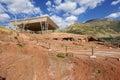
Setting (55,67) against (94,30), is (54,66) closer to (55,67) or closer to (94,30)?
(55,67)

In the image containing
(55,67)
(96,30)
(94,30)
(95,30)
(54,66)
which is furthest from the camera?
(96,30)

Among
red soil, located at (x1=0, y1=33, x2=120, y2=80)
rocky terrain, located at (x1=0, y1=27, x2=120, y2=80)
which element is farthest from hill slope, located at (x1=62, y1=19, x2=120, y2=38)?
red soil, located at (x1=0, y1=33, x2=120, y2=80)

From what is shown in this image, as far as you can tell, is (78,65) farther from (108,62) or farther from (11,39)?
(11,39)

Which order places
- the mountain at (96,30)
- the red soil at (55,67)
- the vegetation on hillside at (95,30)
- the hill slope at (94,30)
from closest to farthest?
the red soil at (55,67)
the mountain at (96,30)
the vegetation on hillside at (95,30)
the hill slope at (94,30)

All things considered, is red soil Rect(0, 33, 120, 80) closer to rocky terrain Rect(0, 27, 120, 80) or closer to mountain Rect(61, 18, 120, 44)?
rocky terrain Rect(0, 27, 120, 80)

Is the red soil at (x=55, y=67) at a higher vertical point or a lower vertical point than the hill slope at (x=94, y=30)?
lower

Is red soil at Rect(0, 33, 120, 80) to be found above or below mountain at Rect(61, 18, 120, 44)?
below

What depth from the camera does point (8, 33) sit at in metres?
27.8

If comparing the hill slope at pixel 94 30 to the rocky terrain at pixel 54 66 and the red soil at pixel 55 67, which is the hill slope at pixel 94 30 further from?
the red soil at pixel 55 67

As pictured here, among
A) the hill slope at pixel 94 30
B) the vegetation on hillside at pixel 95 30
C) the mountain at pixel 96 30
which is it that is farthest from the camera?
the hill slope at pixel 94 30

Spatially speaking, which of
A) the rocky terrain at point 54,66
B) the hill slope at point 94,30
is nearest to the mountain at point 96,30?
the hill slope at point 94,30

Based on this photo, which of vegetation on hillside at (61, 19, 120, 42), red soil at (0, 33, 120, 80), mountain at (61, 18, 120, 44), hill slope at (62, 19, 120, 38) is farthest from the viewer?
hill slope at (62, 19, 120, 38)

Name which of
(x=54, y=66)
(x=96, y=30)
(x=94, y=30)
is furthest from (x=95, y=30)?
(x=54, y=66)

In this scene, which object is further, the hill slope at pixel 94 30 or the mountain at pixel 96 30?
the hill slope at pixel 94 30
